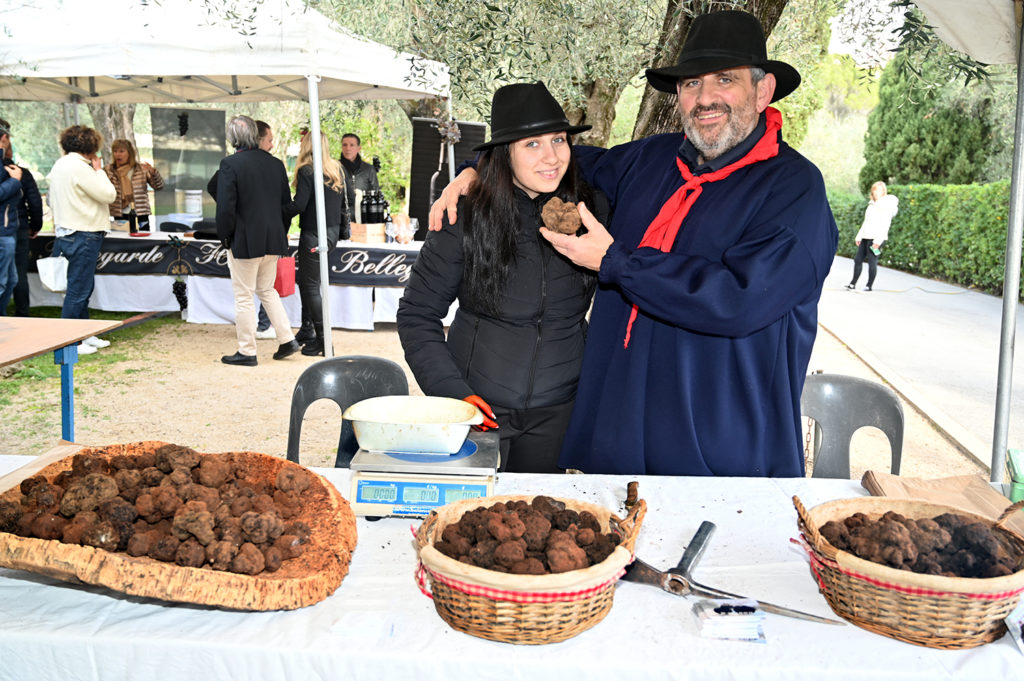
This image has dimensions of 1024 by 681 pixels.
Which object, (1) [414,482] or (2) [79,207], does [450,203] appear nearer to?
(1) [414,482]

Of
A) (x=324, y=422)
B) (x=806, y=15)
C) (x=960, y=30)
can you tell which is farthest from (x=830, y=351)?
(x=960, y=30)

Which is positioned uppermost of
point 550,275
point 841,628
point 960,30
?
point 960,30

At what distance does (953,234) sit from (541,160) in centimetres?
1610

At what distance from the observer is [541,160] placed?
2.73 m

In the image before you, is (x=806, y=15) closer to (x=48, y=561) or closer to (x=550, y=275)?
(x=550, y=275)

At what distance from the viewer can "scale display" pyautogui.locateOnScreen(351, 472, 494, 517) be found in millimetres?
2018

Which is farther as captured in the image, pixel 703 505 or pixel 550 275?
pixel 550 275

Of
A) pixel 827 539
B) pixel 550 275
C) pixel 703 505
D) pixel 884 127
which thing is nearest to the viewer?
pixel 827 539

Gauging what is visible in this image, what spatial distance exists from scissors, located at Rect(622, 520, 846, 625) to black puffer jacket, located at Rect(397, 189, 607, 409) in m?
1.11

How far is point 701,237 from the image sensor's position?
8.47 feet

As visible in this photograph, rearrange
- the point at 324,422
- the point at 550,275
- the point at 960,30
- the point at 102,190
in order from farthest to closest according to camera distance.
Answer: the point at 102,190
the point at 324,422
the point at 960,30
the point at 550,275

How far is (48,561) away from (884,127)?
26.8 meters

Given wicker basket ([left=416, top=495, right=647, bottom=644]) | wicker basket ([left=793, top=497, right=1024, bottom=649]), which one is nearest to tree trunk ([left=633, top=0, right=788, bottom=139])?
wicker basket ([left=793, top=497, right=1024, bottom=649])

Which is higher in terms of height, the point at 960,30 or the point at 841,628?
the point at 960,30
